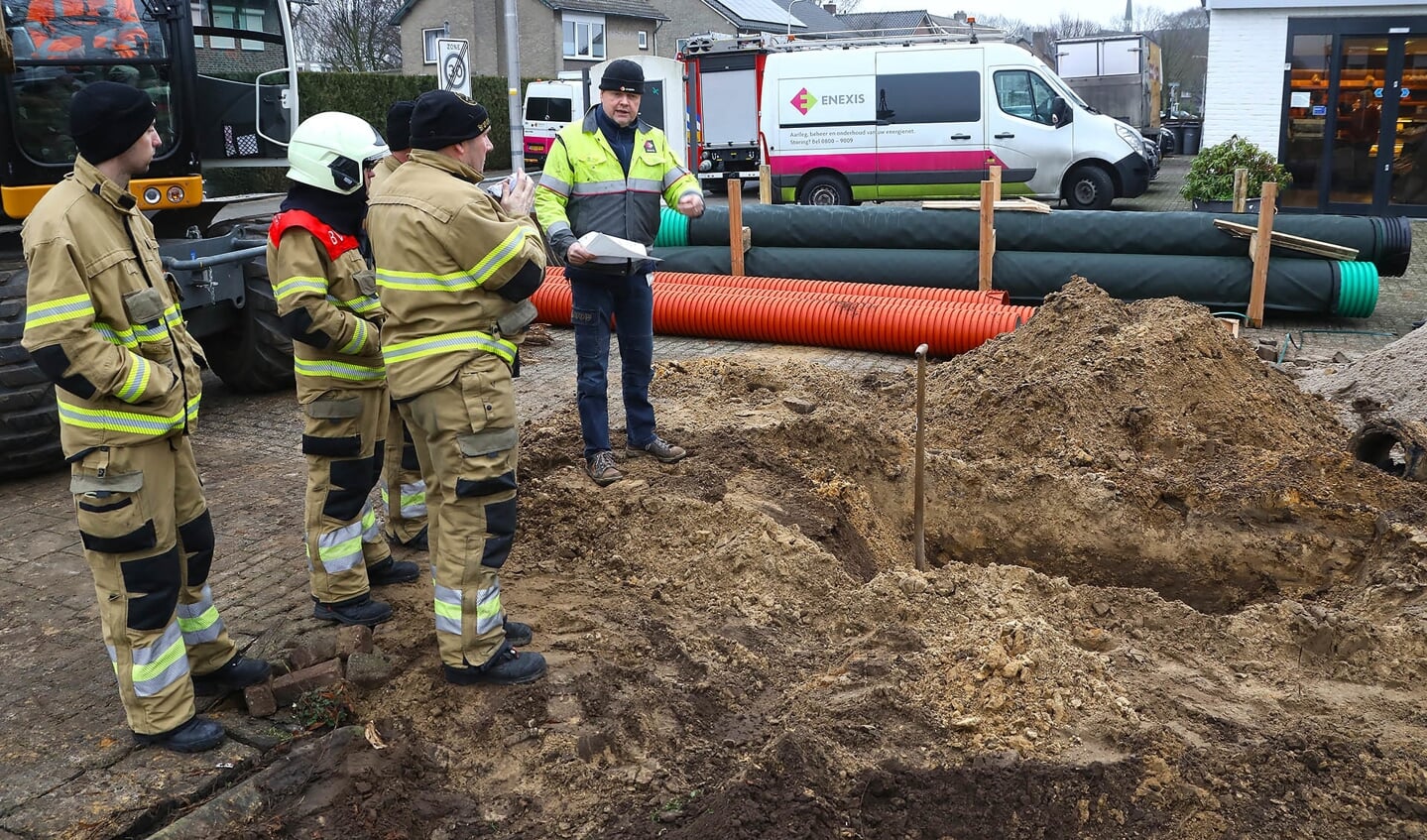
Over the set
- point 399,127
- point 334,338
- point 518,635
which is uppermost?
point 399,127

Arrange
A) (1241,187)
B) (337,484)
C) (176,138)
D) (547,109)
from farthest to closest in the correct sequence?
(547,109), (1241,187), (176,138), (337,484)

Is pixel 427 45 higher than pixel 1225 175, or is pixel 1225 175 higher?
pixel 427 45

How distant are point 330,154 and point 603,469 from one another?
2148mm

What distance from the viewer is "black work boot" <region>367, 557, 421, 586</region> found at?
4.85 meters

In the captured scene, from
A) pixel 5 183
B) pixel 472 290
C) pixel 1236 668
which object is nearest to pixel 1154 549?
pixel 1236 668

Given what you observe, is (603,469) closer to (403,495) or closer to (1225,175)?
(403,495)

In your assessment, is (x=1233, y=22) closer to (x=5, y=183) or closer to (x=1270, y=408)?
(x=1270, y=408)

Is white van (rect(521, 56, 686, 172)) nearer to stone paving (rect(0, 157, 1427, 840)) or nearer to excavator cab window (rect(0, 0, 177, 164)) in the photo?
stone paving (rect(0, 157, 1427, 840))

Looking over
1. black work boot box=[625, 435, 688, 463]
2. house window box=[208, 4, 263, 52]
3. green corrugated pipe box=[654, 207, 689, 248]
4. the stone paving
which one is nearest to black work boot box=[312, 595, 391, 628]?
the stone paving

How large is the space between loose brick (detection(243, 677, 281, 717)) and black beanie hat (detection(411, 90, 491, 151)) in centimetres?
191

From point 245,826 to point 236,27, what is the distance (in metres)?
6.28

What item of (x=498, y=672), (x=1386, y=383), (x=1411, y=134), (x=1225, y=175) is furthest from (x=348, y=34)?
(x=498, y=672)

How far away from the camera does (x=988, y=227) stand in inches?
408

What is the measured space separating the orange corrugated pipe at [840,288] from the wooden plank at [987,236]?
0.40 ft
